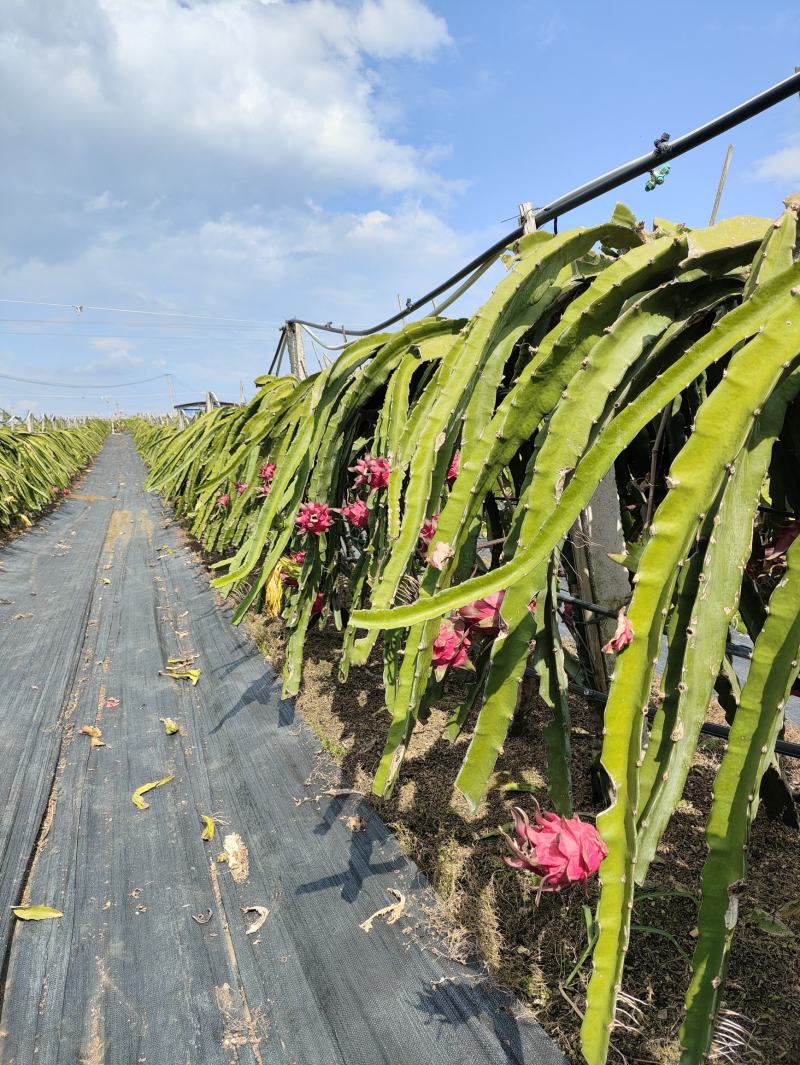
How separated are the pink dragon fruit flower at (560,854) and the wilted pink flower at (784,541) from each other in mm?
379

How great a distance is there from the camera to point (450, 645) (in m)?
0.76

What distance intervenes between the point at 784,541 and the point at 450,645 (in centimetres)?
40

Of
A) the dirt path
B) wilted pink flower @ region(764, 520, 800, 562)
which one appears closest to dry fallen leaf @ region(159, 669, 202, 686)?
the dirt path

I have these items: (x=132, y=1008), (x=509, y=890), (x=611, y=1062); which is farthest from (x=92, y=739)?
(x=611, y=1062)

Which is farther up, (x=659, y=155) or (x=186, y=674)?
(x=659, y=155)

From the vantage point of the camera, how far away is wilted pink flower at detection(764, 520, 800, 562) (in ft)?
2.06

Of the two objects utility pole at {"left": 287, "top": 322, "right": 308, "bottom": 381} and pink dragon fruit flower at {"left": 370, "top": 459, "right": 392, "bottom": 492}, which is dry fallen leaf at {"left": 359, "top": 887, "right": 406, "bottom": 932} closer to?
pink dragon fruit flower at {"left": 370, "top": 459, "right": 392, "bottom": 492}

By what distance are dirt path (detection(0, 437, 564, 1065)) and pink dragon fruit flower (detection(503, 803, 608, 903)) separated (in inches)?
16.9

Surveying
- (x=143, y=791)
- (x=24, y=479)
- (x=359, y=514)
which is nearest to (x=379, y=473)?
(x=359, y=514)

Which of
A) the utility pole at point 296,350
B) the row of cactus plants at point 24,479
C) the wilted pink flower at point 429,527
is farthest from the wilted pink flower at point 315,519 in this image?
the row of cactus plants at point 24,479

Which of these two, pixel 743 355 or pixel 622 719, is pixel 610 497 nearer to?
pixel 743 355

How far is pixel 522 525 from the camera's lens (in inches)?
25.4

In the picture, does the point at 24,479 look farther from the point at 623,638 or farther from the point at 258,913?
the point at 623,638

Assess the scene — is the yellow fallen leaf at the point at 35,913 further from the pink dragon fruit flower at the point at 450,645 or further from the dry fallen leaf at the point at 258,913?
the pink dragon fruit flower at the point at 450,645
